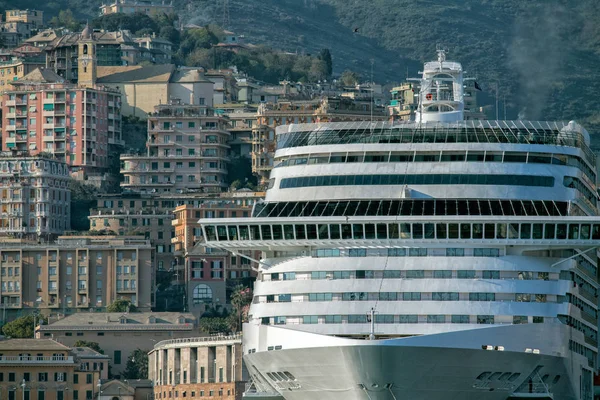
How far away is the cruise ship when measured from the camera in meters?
85.5

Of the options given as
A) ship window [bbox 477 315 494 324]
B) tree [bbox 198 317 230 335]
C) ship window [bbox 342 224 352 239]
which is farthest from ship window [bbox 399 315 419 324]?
tree [bbox 198 317 230 335]

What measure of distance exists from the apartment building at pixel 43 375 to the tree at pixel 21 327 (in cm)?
1588

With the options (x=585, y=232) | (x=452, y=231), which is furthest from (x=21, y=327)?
(x=585, y=232)

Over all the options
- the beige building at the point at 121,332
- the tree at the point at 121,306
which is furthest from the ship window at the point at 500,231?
the tree at the point at 121,306

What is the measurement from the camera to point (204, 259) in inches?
7087

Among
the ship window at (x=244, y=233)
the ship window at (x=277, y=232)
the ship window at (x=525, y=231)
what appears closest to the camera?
the ship window at (x=525, y=231)

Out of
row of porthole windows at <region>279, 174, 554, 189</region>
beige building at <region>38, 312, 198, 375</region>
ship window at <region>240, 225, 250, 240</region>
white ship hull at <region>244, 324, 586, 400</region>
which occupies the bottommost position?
beige building at <region>38, 312, 198, 375</region>

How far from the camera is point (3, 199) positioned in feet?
635

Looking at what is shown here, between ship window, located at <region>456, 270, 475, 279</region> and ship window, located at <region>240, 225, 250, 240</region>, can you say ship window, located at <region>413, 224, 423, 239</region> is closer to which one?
ship window, located at <region>456, 270, 475, 279</region>

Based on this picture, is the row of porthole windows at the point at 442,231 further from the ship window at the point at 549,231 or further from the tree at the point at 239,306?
the tree at the point at 239,306

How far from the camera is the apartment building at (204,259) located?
180 metres

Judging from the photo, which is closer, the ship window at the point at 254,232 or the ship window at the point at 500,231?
the ship window at the point at 500,231

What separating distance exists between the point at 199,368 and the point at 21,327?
23.3m

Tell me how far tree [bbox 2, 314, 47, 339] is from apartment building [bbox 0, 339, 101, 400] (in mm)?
15880
